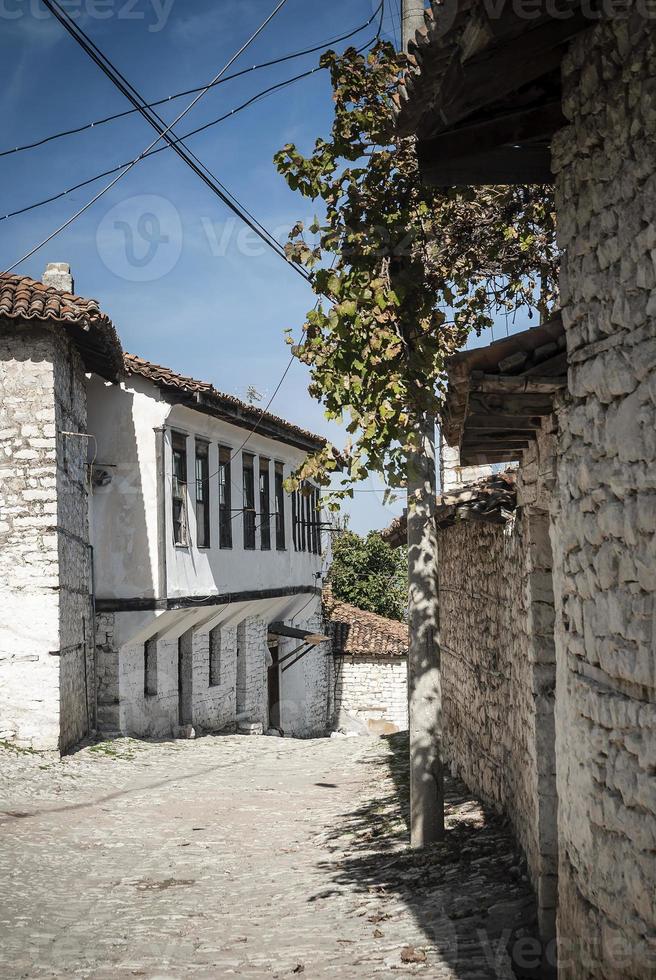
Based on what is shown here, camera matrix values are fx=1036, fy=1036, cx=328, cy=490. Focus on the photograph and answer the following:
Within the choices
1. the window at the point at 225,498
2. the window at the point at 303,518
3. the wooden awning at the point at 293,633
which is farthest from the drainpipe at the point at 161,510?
the window at the point at 303,518

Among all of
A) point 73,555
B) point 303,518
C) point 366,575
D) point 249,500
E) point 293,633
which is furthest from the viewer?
point 366,575

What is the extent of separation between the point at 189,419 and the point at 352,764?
5986 millimetres

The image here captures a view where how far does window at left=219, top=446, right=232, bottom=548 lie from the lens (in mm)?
17984

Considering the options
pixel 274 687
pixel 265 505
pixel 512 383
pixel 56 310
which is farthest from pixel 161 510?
pixel 512 383

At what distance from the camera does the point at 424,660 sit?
8.46 metres

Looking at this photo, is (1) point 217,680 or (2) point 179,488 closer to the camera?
(2) point 179,488

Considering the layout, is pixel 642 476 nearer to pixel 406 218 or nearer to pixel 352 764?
pixel 406 218

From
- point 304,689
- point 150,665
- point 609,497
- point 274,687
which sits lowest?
point 304,689

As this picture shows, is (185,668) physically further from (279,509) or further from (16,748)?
(16,748)

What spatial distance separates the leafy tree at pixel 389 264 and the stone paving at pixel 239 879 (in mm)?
2798

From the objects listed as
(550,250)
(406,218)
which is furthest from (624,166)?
(550,250)

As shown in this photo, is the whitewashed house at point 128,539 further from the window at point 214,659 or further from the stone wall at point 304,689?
the stone wall at point 304,689

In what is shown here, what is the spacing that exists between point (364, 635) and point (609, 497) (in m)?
22.3

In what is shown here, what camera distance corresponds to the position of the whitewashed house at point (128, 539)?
12.4 meters
